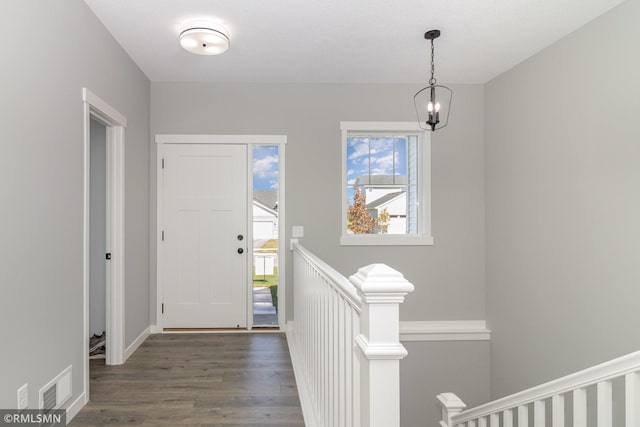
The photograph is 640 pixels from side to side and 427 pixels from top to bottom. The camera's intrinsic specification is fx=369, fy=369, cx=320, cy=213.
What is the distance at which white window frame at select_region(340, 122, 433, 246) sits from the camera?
3904 millimetres

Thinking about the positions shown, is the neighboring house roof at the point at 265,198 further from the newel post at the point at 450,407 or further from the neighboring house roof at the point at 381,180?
the newel post at the point at 450,407

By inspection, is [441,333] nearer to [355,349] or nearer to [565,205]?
[565,205]

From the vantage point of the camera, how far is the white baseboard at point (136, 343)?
3037 millimetres

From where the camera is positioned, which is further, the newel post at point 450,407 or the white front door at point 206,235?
the white front door at point 206,235

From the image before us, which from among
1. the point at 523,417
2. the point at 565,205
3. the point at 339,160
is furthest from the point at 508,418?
the point at 339,160

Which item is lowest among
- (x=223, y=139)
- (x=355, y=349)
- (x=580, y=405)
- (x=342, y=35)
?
(x=580, y=405)

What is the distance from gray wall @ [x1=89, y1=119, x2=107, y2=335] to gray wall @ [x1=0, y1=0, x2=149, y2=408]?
895 mm

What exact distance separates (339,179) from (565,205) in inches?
79.4

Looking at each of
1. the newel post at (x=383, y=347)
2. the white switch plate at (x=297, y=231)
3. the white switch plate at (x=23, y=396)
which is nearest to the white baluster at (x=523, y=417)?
the newel post at (x=383, y=347)

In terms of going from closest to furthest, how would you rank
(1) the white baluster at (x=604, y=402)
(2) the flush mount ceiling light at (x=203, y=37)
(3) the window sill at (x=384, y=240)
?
(1) the white baluster at (x=604, y=402) → (2) the flush mount ceiling light at (x=203, y=37) → (3) the window sill at (x=384, y=240)

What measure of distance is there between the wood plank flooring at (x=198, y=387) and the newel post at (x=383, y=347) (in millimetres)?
1255

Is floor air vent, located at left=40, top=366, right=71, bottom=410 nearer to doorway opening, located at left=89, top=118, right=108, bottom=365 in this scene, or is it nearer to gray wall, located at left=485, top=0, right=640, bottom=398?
doorway opening, located at left=89, top=118, right=108, bottom=365

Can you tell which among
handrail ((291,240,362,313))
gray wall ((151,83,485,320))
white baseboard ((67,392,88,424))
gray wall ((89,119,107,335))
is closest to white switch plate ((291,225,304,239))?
gray wall ((151,83,485,320))

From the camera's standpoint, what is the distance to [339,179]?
3910mm
